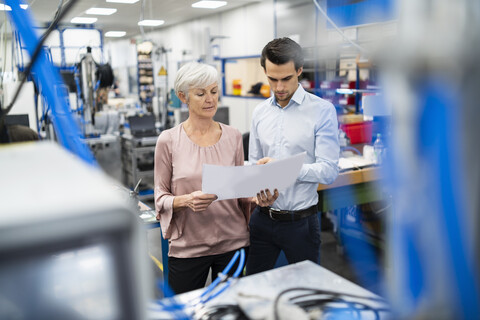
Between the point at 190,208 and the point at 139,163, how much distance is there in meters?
4.07

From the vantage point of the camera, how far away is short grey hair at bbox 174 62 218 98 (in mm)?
1472

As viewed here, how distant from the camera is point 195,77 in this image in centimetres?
147

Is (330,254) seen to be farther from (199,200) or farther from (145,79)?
(145,79)

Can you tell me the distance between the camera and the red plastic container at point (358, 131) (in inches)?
146

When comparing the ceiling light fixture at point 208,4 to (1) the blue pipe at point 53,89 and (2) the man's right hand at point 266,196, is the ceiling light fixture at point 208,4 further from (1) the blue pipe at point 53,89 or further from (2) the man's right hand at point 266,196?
(1) the blue pipe at point 53,89

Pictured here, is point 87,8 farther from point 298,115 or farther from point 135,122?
point 298,115

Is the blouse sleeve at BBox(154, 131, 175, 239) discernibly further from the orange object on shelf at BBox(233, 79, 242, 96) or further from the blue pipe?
the orange object on shelf at BBox(233, 79, 242, 96)

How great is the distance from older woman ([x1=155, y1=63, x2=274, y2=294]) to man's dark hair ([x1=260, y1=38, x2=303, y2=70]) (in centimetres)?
26

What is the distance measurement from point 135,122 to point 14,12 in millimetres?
4122

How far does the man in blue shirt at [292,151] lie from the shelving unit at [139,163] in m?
3.03

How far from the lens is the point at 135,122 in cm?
477

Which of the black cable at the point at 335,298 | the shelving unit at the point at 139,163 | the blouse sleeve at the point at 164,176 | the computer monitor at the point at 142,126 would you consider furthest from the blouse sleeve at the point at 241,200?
the computer monitor at the point at 142,126

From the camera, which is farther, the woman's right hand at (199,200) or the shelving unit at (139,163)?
the shelving unit at (139,163)

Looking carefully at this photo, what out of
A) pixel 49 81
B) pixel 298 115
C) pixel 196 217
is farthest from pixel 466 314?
pixel 298 115
